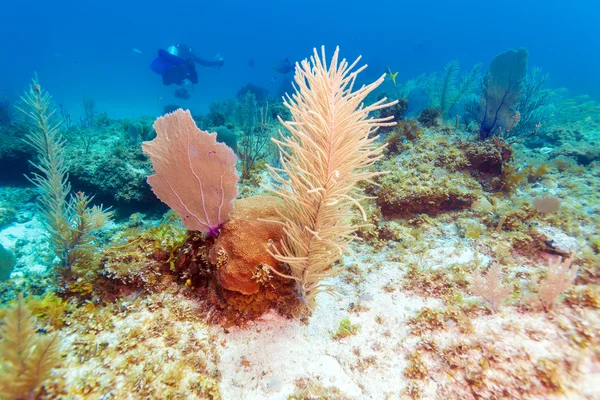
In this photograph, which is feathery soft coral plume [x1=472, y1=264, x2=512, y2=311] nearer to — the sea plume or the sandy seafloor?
the sandy seafloor

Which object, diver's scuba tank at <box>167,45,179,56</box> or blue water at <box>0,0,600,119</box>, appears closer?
diver's scuba tank at <box>167,45,179,56</box>

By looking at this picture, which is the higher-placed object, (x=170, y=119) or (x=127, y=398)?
(x=170, y=119)

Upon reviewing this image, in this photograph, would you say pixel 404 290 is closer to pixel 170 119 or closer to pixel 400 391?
pixel 400 391

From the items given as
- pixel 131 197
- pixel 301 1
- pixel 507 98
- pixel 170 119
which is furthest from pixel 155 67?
pixel 301 1

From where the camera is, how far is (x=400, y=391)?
2.33m

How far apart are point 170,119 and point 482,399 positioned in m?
3.67

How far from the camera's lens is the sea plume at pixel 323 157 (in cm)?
216

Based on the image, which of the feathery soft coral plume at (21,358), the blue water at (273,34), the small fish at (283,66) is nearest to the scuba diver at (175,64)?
the small fish at (283,66)

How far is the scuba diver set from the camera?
48.4 ft

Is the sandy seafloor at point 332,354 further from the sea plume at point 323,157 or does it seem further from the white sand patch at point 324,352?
the sea plume at point 323,157

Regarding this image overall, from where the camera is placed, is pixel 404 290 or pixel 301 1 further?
pixel 301 1

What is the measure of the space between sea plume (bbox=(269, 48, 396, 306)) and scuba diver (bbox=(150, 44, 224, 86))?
1581 centimetres

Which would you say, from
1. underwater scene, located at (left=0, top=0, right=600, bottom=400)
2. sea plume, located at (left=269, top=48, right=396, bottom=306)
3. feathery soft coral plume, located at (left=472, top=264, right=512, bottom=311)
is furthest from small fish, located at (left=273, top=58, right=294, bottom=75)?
feathery soft coral plume, located at (left=472, top=264, right=512, bottom=311)

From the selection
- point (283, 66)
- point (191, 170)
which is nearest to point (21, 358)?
point (191, 170)
